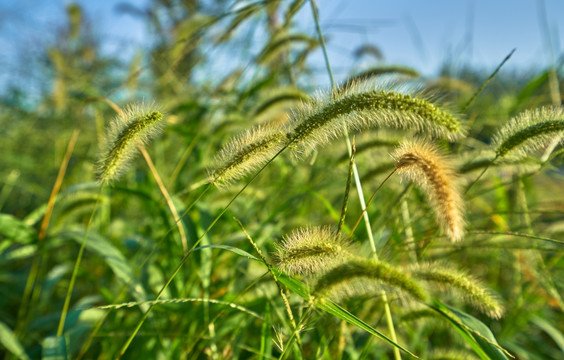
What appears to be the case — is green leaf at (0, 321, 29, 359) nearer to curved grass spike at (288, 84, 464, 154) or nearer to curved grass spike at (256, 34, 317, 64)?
curved grass spike at (288, 84, 464, 154)

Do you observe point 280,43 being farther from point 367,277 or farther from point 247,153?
point 367,277

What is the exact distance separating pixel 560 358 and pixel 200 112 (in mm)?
2864

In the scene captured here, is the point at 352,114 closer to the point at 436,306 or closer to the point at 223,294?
the point at 436,306

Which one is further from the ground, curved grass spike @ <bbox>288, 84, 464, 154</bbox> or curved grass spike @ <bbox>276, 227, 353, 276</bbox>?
curved grass spike @ <bbox>288, 84, 464, 154</bbox>

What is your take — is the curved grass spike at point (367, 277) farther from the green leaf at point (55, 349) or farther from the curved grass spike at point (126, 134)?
the green leaf at point (55, 349)

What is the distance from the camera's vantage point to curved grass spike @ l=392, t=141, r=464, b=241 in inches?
36.2

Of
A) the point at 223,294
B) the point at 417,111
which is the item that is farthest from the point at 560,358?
the point at 417,111

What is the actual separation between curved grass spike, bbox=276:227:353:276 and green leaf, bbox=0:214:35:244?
4.56ft

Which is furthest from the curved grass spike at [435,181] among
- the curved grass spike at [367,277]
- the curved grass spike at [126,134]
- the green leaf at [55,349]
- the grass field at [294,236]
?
the green leaf at [55,349]

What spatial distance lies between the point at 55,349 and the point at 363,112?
4.28 ft

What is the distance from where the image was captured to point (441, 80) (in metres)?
2.92

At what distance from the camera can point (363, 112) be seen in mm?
926

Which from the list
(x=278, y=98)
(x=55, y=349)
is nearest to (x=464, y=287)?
(x=278, y=98)

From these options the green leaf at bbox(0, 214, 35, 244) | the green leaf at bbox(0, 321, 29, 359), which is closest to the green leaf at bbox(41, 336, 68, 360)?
the green leaf at bbox(0, 321, 29, 359)
